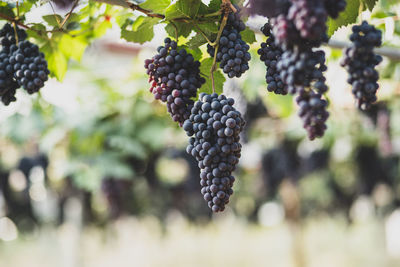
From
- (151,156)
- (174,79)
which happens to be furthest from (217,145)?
(151,156)

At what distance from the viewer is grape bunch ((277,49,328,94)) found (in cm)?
73

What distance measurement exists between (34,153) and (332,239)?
1084 cm

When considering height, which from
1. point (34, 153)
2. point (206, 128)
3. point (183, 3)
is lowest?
point (206, 128)

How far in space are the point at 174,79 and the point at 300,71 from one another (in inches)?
12.9

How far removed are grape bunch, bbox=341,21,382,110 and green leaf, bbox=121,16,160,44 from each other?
2.03 ft

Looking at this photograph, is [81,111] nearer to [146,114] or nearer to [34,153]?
[146,114]

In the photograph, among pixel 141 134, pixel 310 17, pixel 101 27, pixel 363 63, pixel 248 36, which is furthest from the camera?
pixel 141 134

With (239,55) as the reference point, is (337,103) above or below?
above

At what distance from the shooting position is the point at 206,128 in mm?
861

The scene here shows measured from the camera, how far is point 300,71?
73 centimetres

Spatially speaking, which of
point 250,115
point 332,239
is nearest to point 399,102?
point 250,115

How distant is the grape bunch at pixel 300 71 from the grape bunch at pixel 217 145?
0.14 m

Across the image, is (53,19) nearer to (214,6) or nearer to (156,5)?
(156,5)

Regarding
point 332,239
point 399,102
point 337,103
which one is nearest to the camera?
point 337,103
